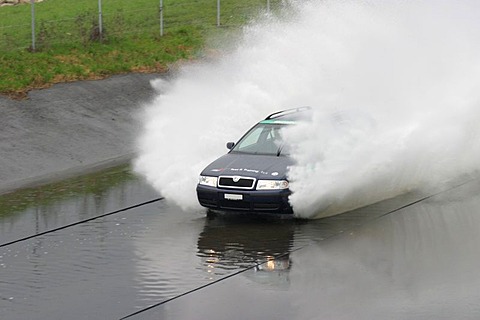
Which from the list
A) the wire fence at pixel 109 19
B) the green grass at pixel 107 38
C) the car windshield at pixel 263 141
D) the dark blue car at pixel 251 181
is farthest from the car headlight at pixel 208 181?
the wire fence at pixel 109 19

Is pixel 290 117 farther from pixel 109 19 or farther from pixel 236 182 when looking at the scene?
pixel 109 19

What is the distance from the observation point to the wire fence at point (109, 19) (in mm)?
32750

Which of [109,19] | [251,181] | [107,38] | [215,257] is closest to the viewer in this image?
[215,257]

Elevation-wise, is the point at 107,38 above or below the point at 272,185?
below

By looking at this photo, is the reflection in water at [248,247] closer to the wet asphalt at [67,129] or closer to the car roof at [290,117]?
the car roof at [290,117]

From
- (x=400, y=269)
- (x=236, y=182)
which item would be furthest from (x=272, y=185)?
(x=400, y=269)

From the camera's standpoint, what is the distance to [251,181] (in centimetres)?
1745

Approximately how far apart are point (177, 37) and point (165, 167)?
52.5 feet

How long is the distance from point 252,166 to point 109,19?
2085 centimetres

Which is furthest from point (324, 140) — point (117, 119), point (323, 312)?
point (117, 119)

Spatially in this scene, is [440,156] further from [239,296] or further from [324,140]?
[239,296]

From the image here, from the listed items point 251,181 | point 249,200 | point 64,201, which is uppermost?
point 251,181

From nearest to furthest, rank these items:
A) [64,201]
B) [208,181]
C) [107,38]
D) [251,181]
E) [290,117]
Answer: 1. [251,181]
2. [208,181]
3. [290,117]
4. [64,201]
5. [107,38]

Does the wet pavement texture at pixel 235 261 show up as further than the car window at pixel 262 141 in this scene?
No
